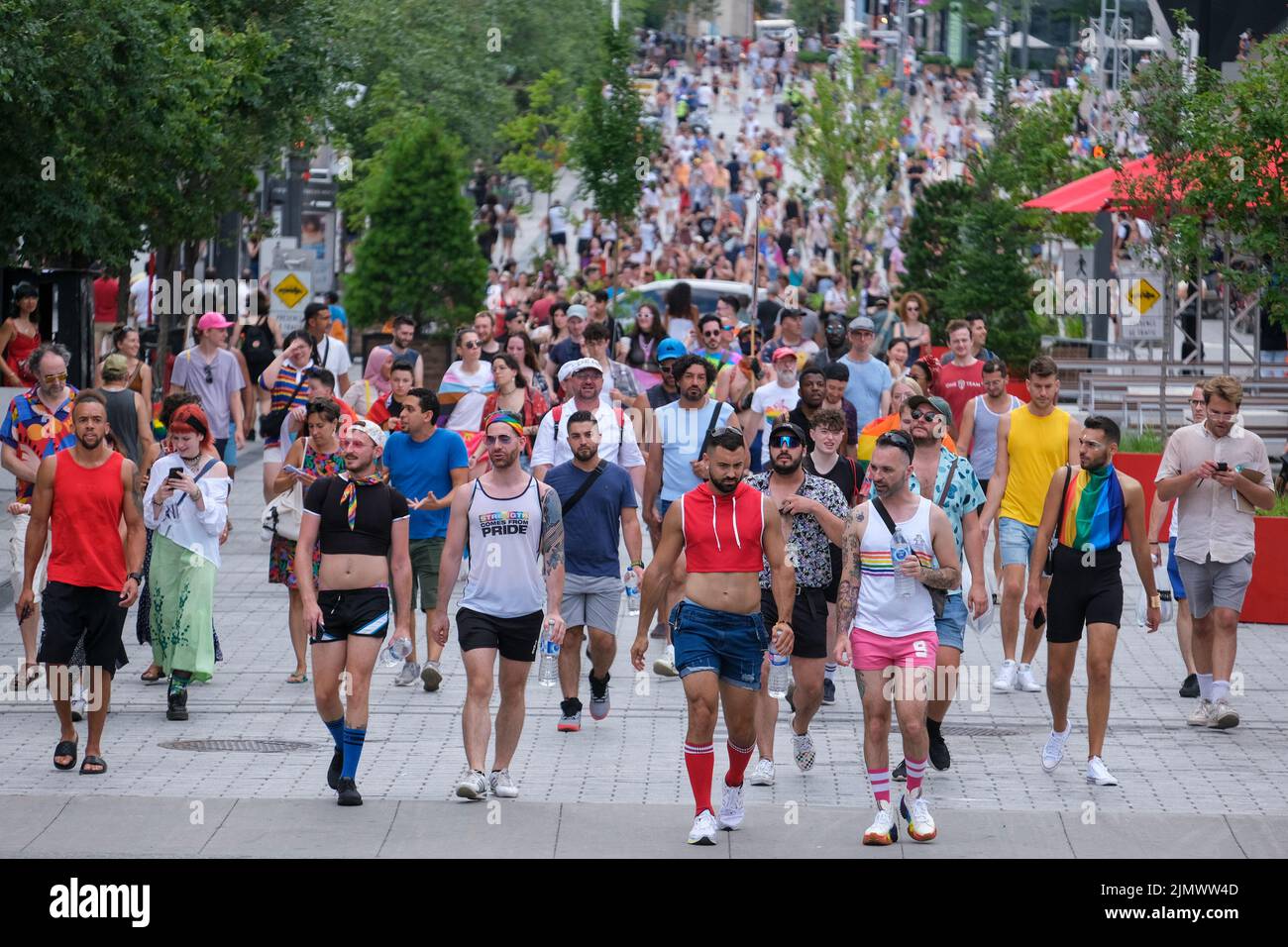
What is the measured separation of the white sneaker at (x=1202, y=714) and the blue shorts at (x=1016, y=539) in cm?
146

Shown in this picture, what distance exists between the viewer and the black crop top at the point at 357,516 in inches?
376

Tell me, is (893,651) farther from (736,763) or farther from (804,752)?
(804,752)

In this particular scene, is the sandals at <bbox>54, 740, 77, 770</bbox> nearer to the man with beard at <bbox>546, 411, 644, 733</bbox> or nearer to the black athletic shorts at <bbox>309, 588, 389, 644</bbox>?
the black athletic shorts at <bbox>309, 588, 389, 644</bbox>

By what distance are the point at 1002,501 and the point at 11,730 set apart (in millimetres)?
5776

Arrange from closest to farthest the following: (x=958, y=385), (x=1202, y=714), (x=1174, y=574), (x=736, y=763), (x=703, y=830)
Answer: (x=703, y=830) → (x=736, y=763) → (x=1202, y=714) → (x=1174, y=574) → (x=958, y=385)

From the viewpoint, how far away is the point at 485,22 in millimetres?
53625

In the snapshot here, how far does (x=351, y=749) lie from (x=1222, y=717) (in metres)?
4.75

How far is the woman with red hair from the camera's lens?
439 inches

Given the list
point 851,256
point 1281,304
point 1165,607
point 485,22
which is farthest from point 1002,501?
point 485,22

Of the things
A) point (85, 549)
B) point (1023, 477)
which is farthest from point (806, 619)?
point (85, 549)

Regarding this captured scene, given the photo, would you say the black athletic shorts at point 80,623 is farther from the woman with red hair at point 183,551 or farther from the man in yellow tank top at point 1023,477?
the man in yellow tank top at point 1023,477

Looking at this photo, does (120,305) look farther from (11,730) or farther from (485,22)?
(485,22)

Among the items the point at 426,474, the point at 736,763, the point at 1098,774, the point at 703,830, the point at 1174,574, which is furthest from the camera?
the point at 1174,574

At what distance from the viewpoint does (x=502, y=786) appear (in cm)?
953
